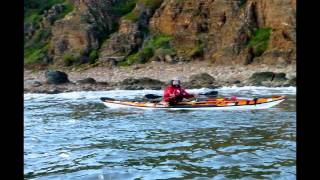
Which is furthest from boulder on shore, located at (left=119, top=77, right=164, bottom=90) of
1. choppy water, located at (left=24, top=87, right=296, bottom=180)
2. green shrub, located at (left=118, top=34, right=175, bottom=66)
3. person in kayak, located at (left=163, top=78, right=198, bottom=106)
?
person in kayak, located at (left=163, top=78, right=198, bottom=106)

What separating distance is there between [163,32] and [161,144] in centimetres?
3913

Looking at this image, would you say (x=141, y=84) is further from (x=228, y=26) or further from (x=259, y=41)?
(x=228, y=26)

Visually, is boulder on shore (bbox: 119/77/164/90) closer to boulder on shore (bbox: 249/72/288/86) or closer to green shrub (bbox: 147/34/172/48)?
boulder on shore (bbox: 249/72/288/86)

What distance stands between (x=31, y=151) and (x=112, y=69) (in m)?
33.6

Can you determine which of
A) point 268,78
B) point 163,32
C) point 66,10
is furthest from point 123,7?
point 268,78

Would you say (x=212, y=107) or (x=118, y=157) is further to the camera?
(x=212, y=107)

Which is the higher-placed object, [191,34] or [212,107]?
[191,34]

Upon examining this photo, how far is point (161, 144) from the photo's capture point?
1433 cm

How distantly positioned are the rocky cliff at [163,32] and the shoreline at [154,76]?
1.33 metres

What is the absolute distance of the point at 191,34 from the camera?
4959cm

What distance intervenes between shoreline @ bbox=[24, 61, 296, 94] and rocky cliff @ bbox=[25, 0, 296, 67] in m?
1.33
